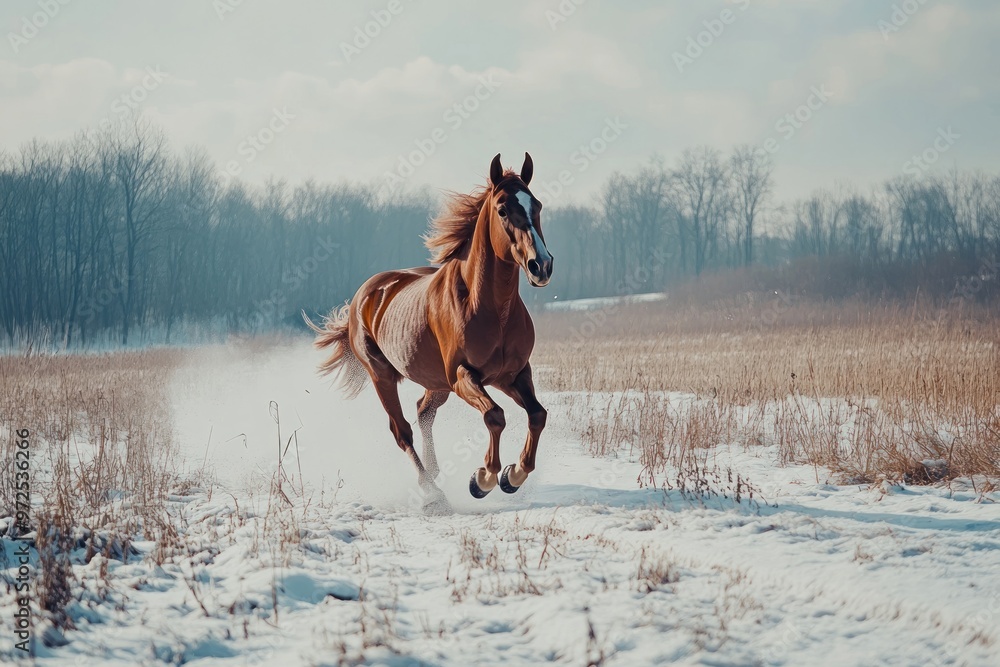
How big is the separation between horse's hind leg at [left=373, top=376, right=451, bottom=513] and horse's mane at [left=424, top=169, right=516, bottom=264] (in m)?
1.71

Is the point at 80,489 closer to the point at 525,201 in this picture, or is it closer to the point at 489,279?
the point at 489,279

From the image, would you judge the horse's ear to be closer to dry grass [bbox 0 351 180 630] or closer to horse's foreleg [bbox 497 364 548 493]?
horse's foreleg [bbox 497 364 548 493]

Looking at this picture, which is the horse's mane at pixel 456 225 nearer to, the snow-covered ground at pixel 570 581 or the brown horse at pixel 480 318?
the brown horse at pixel 480 318

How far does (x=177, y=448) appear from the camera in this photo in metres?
8.27

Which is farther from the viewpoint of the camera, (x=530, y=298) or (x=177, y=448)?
(x=530, y=298)

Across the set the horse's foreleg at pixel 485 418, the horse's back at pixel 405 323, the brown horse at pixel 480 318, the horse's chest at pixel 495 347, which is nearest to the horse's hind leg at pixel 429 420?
the brown horse at pixel 480 318

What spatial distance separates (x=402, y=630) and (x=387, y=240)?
7004cm

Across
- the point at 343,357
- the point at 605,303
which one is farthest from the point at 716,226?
the point at 343,357

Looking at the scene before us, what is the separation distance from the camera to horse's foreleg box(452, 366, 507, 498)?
525cm

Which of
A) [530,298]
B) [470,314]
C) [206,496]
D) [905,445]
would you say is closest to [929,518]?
[905,445]

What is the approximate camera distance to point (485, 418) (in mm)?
5277

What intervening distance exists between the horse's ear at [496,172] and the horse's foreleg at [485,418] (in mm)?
1412

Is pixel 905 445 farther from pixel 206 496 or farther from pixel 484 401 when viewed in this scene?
pixel 206 496

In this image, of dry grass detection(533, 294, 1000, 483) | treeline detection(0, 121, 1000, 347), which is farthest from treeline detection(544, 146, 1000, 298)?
dry grass detection(533, 294, 1000, 483)
